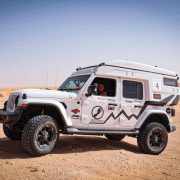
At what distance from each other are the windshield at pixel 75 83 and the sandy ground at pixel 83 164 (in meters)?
1.60

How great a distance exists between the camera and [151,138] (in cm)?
766

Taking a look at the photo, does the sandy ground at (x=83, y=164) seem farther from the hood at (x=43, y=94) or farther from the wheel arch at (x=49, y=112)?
the hood at (x=43, y=94)

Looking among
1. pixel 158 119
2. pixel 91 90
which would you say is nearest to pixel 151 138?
pixel 158 119

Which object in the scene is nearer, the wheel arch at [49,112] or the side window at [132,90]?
the wheel arch at [49,112]

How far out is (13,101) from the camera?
614cm

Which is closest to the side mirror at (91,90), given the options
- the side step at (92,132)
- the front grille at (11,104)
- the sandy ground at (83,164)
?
the side step at (92,132)

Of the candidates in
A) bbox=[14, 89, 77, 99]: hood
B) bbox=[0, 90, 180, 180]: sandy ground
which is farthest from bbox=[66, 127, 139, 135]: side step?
bbox=[14, 89, 77, 99]: hood

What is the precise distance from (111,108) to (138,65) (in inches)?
62.3

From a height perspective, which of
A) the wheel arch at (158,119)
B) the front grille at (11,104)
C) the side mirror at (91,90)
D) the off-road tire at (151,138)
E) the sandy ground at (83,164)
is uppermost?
the side mirror at (91,90)

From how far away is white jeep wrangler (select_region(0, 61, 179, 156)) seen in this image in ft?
19.0

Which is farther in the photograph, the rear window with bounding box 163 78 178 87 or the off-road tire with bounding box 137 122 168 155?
the rear window with bounding box 163 78 178 87

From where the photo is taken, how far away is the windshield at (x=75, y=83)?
6.86 m

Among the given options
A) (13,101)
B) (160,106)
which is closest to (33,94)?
(13,101)

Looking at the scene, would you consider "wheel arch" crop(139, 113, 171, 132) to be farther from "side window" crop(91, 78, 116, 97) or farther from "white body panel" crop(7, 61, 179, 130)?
"side window" crop(91, 78, 116, 97)
